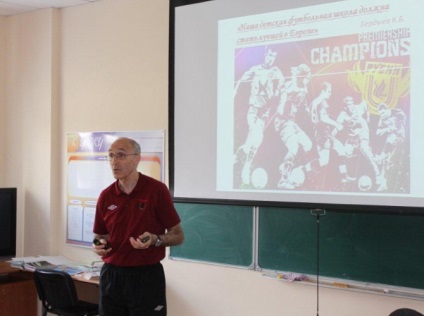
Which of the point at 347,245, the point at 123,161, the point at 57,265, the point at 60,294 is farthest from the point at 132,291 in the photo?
the point at 57,265

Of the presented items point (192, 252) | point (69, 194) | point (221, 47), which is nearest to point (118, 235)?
point (192, 252)

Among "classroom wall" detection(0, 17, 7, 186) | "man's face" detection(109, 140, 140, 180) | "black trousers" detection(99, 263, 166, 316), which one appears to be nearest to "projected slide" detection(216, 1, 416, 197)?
"man's face" detection(109, 140, 140, 180)

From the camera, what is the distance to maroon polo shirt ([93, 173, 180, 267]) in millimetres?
2998

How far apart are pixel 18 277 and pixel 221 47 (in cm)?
273

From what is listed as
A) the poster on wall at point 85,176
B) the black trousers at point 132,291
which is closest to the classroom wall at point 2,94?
the poster on wall at point 85,176

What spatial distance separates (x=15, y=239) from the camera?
459 cm

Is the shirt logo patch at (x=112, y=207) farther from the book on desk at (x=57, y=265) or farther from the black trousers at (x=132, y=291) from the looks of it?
the book on desk at (x=57, y=265)

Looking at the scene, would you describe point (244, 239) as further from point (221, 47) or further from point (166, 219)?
point (221, 47)

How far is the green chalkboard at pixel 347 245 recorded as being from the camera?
9.62 feet

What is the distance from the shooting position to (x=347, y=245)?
3.12 m

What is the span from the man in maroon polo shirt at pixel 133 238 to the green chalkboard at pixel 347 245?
2.26ft

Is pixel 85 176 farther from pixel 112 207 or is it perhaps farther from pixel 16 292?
pixel 112 207

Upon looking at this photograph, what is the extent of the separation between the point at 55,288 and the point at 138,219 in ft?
3.77

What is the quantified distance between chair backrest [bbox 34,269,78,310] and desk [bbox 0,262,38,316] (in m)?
0.65
